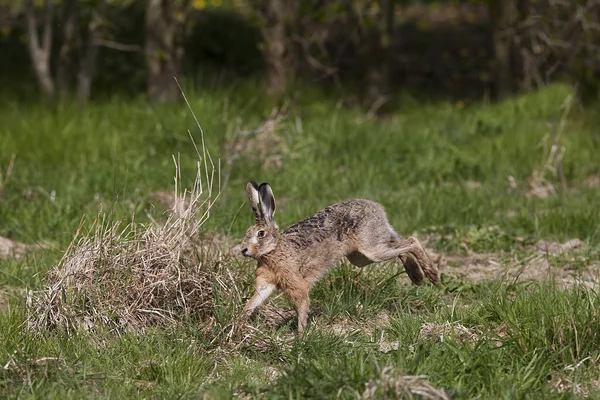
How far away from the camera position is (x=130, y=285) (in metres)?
5.67

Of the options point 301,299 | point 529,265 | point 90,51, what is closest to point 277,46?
point 90,51

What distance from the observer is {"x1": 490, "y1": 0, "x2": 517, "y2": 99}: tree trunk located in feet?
41.9

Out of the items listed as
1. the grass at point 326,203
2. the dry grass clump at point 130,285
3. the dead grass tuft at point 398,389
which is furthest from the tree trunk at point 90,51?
the dead grass tuft at point 398,389

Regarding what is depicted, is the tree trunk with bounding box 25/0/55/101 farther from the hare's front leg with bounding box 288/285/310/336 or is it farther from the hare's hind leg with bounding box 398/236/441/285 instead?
the hare's front leg with bounding box 288/285/310/336

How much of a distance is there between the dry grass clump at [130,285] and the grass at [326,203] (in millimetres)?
135

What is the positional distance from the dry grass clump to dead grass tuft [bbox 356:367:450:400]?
1.32 m

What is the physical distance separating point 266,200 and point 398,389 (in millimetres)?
1732

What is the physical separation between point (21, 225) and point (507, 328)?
13.9ft

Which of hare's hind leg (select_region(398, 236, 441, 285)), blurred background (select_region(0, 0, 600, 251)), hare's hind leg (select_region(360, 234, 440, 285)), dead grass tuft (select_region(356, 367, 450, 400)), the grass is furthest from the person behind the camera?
blurred background (select_region(0, 0, 600, 251))

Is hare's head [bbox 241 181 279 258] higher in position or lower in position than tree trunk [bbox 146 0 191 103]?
higher

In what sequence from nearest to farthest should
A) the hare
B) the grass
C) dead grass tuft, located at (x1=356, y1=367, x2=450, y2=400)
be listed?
dead grass tuft, located at (x1=356, y1=367, x2=450, y2=400) < the grass < the hare

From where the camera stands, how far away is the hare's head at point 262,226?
5.70 metres

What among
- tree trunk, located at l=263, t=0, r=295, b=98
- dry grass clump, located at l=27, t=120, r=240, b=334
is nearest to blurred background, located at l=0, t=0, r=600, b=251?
tree trunk, located at l=263, t=0, r=295, b=98

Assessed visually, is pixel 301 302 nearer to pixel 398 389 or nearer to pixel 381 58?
pixel 398 389
